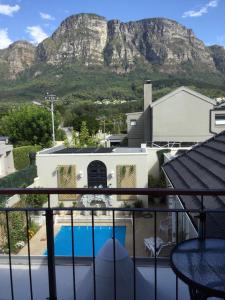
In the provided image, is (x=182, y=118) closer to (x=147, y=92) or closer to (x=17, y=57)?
(x=147, y=92)

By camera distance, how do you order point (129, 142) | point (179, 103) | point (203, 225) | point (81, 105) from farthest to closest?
point (81, 105)
point (129, 142)
point (179, 103)
point (203, 225)

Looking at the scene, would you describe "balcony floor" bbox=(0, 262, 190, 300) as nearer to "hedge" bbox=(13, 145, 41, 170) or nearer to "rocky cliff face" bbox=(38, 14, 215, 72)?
"hedge" bbox=(13, 145, 41, 170)

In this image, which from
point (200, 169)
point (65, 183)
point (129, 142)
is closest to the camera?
point (200, 169)

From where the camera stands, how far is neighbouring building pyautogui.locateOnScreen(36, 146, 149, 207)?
14648mm

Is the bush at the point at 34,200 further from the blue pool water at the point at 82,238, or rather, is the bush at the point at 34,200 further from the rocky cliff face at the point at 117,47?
the rocky cliff face at the point at 117,47

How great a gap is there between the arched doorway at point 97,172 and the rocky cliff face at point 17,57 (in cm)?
7176

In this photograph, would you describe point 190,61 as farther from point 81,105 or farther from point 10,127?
point 10,127

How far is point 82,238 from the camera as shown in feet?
41.2

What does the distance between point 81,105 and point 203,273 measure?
54403mm

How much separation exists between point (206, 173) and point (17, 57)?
95314mm

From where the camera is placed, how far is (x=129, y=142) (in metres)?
28.2

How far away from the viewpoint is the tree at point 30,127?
1123 inches

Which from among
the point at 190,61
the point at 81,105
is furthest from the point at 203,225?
the point at 190,61

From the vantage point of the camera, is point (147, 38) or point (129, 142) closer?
point (129, 142)
